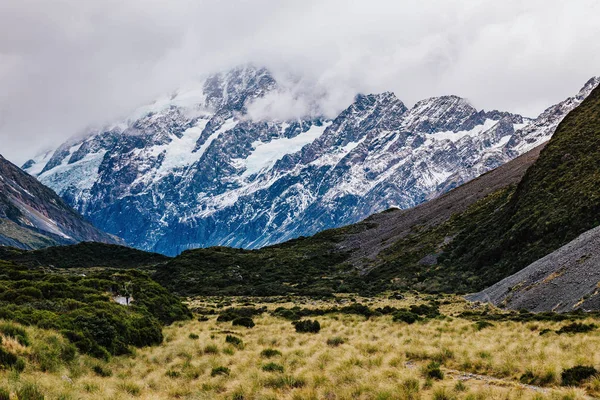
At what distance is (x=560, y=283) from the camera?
36.2m

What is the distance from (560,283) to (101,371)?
32378mm

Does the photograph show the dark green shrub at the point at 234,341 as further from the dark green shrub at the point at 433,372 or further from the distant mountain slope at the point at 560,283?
the distant mountain slope at the point at 560,283

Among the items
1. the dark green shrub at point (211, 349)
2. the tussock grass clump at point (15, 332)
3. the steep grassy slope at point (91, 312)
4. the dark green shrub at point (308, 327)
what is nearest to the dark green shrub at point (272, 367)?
the dark green shrub at point (211, 349)

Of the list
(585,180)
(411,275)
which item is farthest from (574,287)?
(411,275)

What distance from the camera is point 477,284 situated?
58.0m

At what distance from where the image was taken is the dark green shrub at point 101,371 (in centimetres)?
1765

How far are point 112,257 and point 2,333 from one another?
195m

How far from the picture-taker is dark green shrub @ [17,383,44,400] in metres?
12.0

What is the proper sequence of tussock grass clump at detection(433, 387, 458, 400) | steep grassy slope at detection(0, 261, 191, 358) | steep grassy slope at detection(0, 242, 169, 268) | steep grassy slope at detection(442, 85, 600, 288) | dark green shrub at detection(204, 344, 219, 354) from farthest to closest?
steep grassy slope at detection(0, 242, 169, 268), steep grassy slope at detection(442, 85, 600, 288), dark green shrub at detection(204, 344, 219, 354), steep grassy slope at detection(0, 261, 191, 358), tussock grass clump at detection(433, 387, 458, 400)

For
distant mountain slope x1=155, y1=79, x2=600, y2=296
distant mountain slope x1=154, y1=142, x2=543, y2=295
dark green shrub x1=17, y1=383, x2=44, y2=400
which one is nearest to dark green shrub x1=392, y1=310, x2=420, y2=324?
distant mountain slope x1=155, y1=79, x2=600, y2=296

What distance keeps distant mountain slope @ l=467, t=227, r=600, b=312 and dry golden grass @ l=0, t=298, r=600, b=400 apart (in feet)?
26.1

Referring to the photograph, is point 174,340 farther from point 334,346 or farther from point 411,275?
point 411,275

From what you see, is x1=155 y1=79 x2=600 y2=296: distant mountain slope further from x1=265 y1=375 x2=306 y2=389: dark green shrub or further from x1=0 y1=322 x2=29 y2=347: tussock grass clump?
x1=0 y1=322 x2=29 y2=347: tussock grass clump

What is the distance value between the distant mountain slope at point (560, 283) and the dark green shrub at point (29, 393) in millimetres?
29502
